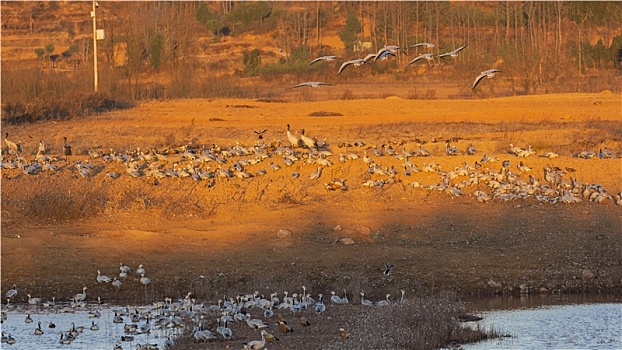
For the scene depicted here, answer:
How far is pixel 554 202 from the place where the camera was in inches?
693

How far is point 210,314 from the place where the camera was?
12234mm

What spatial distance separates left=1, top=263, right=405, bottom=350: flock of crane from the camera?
11.4 meters

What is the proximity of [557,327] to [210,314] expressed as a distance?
381 centimetres

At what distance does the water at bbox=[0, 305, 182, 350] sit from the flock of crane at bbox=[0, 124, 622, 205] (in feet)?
19.1

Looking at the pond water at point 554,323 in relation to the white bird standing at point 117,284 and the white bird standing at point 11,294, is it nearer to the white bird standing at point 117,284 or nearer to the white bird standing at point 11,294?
the white bird standing at point 117,284

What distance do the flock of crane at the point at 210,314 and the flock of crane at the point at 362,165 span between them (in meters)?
4.98

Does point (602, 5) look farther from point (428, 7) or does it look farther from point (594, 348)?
point (594, 348)

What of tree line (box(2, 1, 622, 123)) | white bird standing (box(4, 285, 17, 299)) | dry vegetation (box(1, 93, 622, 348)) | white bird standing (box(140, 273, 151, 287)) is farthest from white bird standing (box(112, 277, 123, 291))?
tree line (box(2, 1, 622, 123))

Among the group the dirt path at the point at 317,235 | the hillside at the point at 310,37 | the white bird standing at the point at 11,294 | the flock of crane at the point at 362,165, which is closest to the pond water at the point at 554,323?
the dirt path at the point at 317,235

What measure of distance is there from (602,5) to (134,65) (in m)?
27.7

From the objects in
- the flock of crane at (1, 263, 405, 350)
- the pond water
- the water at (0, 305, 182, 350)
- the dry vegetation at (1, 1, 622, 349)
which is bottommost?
the pond water

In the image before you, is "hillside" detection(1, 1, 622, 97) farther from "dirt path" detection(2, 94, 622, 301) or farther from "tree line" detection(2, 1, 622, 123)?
"dirt path" detection(2, 94, 622, 301)

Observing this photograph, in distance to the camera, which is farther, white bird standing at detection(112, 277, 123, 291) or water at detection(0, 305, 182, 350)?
white bird standing at detection(112, 277, 123, 291)

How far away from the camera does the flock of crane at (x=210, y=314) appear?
1138cm
